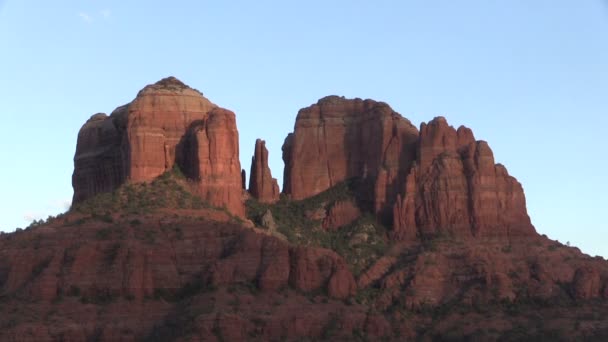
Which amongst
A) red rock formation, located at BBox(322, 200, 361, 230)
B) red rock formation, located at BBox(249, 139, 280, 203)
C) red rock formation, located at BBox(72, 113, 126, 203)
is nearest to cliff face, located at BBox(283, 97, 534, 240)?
red rock formation, located at BBox(322, 200, 361, 230)

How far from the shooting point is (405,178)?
552 ft

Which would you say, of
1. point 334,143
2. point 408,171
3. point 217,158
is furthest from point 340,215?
point 217,158

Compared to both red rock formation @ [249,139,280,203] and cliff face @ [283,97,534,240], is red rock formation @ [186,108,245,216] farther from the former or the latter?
cliff face @ [283,97,534,240]

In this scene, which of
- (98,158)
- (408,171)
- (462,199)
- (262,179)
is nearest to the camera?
(98,158)

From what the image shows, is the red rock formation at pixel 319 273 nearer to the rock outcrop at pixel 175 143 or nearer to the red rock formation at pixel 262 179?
the rock outcrop at pixel 175 143

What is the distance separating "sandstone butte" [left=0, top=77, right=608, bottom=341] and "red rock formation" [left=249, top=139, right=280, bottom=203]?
0.53 ft

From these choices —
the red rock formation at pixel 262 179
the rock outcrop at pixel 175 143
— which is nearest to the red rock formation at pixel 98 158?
the rock outcrop at pixel 175 143

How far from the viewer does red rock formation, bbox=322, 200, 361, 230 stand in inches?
6708

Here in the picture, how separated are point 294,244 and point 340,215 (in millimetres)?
14947

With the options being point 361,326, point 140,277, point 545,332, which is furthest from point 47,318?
point 545,332

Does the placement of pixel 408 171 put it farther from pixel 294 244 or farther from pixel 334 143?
pixel 294 244

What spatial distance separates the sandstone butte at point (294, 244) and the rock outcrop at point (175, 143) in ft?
0.49

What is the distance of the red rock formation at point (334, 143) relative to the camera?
173000mm

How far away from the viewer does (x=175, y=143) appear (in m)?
160
